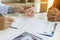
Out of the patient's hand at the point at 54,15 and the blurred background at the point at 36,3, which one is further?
the blurred background at the point at 36,3

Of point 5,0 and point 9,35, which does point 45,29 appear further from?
point 5,0

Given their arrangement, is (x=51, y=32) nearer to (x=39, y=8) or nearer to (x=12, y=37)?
(x=12, y=37)

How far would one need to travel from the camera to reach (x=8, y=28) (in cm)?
83

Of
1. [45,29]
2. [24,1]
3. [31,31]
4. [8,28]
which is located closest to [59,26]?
[45,29]

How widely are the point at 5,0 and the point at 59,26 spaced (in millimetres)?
1655

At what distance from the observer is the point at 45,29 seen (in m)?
0.84

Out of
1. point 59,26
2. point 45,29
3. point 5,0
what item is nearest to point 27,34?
point 45,29

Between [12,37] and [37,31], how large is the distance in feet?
0.61

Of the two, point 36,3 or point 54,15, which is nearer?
point 54,15

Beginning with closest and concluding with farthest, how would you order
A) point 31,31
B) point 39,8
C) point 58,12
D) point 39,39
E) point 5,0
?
point 39,39
point 31,31
point 58,12
point 5,0
point 39,8

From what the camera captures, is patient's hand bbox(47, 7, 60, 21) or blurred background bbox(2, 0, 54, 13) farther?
blurred background bbox(2, 0, 54, 13)

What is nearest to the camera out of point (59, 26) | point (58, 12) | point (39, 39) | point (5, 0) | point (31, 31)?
point (39, 39)

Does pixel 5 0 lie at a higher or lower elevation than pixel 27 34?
higher

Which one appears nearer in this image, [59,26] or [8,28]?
[8,28]
